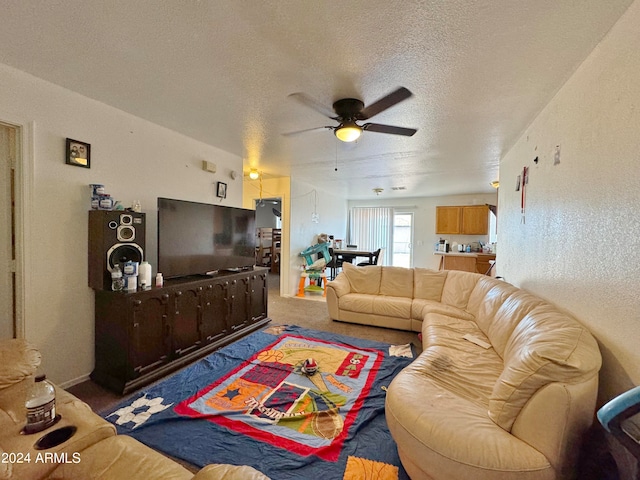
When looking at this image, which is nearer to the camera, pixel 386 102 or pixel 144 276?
pixel 386 102

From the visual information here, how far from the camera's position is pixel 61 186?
213cm

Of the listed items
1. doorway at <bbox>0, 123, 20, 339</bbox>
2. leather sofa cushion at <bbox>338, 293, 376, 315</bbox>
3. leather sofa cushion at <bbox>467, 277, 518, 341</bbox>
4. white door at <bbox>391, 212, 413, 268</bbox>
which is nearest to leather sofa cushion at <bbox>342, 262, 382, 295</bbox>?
leather sofa cushion at <bbox>338, 293, 376, 315</bbox>

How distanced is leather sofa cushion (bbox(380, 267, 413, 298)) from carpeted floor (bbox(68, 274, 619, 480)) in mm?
588

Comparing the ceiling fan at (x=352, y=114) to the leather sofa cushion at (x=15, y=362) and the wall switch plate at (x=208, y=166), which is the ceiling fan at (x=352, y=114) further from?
the leather sofa cushion at (x=15, y=362)

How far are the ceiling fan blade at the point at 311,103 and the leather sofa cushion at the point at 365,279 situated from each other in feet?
8.37

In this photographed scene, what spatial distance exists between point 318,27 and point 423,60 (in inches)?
28.3

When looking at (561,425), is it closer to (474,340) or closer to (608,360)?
(608,360)

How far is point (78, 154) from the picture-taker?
221 centimetres

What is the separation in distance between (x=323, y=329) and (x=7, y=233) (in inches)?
126

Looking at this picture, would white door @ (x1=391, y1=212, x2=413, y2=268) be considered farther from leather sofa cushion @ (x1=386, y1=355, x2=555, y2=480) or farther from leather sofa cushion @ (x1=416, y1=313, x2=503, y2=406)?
leather sofa cushion @ (x1=386, y1=355, x2=555, y2=480)

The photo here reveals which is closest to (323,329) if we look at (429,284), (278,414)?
(429,284)

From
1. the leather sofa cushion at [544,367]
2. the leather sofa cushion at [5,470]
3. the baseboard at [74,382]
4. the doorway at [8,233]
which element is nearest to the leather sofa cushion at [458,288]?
the leather sofa cushion at [544,367]

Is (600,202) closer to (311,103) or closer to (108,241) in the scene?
(311,103)

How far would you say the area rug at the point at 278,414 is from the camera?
1.52m
